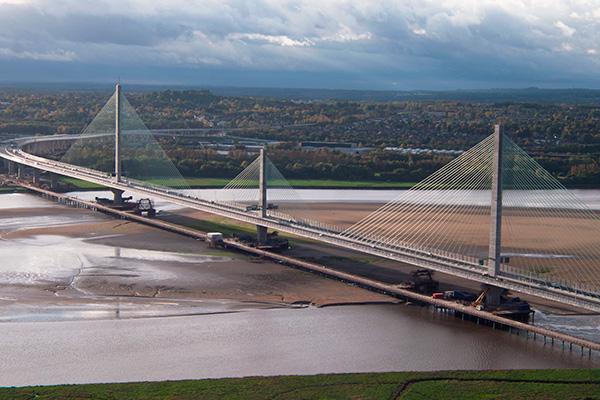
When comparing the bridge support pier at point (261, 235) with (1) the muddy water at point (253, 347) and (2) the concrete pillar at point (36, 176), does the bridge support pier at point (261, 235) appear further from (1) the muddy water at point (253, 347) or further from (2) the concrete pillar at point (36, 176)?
(2) the concrete pillar at point (36, 176)

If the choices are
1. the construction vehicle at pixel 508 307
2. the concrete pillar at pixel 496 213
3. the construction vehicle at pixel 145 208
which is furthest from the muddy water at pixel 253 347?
the construction vehicle at pixel 145 208

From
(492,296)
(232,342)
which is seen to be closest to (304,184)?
(492,296)

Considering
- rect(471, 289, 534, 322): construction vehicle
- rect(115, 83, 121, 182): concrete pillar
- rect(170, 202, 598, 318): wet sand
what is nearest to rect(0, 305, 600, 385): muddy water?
rect(471, 289, 534, 322): construction vehicle

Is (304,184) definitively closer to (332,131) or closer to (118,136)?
(118,136)

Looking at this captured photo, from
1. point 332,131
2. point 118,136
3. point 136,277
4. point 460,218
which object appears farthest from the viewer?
point 332,131

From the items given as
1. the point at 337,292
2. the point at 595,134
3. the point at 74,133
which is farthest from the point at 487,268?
the point at 74,133

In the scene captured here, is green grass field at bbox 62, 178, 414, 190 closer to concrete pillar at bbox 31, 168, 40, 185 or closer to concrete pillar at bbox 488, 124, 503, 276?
concrete pillar at bbox 31, 168, 40, 185
